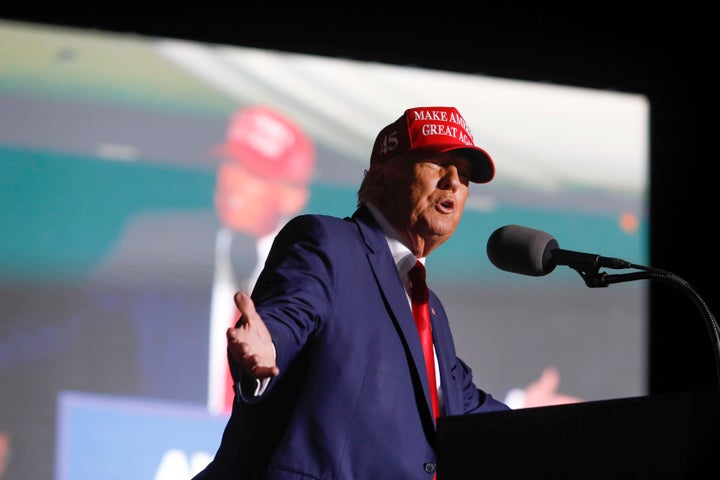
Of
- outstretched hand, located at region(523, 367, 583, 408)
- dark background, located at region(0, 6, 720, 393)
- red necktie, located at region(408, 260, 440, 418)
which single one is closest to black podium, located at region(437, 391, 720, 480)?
red necktie, located at region(408, 260, 440, 418)

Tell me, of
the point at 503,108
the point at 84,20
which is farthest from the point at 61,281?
the point at 503,108

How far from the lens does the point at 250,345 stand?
129 cm

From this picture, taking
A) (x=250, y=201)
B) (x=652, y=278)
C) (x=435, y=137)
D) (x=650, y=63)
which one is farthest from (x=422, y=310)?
(x=650, y=63)

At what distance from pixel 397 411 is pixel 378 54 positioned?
2191mm

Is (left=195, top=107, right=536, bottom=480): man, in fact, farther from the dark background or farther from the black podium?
the dark background

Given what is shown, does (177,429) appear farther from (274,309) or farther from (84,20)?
(274,309)

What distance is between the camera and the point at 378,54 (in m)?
3.63

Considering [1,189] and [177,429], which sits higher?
[1,189]

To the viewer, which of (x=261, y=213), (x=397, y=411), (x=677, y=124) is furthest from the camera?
(x=677, y=124)

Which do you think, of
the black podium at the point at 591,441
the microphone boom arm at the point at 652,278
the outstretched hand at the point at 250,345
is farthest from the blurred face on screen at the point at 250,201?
the black podium at the point at 591,441

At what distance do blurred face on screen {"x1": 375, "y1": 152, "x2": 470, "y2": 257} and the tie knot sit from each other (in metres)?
0.07

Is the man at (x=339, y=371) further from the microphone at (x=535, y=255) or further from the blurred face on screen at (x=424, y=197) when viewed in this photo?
the microphone at (x=535, y=255)

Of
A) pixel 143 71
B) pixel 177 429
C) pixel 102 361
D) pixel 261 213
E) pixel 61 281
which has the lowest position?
pixel 177 429

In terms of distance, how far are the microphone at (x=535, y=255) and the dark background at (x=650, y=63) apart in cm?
200
